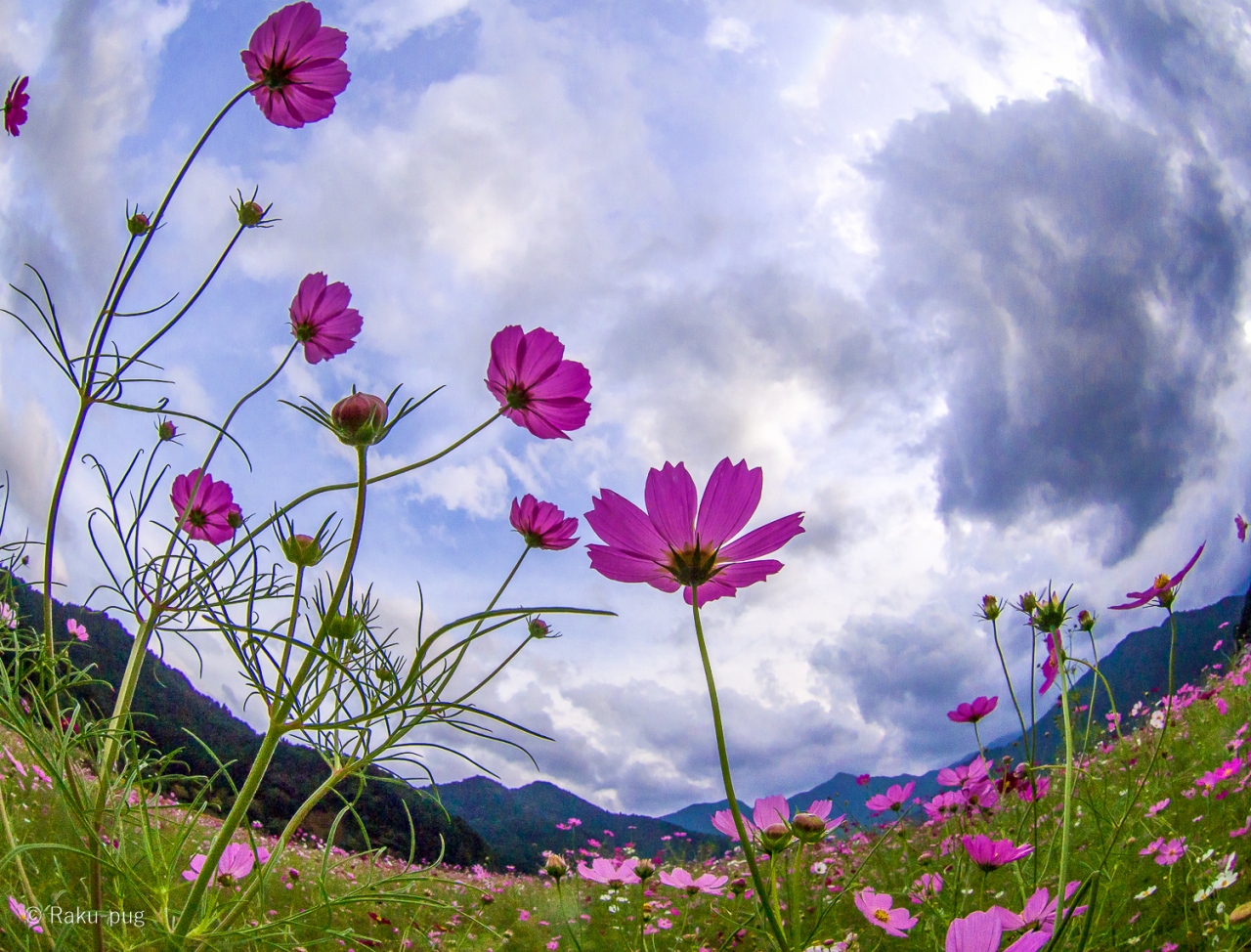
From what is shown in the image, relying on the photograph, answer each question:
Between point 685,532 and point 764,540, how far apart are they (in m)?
0.06

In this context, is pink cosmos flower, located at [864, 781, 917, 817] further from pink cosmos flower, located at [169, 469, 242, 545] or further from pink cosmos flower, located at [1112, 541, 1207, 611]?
pink cosmos flower, located at [169, 469, 242, 545]

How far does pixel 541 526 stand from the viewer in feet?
3.28

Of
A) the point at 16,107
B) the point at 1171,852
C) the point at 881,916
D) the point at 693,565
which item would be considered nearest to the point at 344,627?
the point at 693,565

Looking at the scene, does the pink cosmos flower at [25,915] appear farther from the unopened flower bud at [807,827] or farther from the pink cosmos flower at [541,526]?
the unopened flower bud at [807,827]

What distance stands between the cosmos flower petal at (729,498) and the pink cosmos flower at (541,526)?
1.69 feet

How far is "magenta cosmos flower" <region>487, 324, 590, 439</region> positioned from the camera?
81 centimetres

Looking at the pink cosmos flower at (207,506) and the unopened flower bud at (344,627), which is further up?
the pink cosmos flower at (207,506)

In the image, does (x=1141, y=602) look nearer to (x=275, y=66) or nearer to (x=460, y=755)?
(x=460, y=755)

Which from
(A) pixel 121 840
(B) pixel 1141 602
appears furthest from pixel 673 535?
(A) pixel 121 840

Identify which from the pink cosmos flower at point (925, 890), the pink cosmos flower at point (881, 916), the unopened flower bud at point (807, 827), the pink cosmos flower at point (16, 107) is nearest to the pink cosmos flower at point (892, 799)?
the pink cosmos flower at point (925, 890)

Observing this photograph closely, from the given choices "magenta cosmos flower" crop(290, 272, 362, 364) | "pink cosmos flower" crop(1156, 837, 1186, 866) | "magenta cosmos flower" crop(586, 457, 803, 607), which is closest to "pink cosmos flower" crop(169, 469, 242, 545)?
"magenta cosmos flower" crop(290, 272, 362, 364)

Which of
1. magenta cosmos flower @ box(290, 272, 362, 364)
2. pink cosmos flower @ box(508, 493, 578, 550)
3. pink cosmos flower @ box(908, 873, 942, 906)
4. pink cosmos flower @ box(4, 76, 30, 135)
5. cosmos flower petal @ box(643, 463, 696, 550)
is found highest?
pink cosmos flower @ box(4, 76, 30, 135)

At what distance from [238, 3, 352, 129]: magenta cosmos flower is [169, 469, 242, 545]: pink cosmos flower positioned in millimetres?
595

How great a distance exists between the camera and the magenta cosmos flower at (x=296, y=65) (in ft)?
3.20
